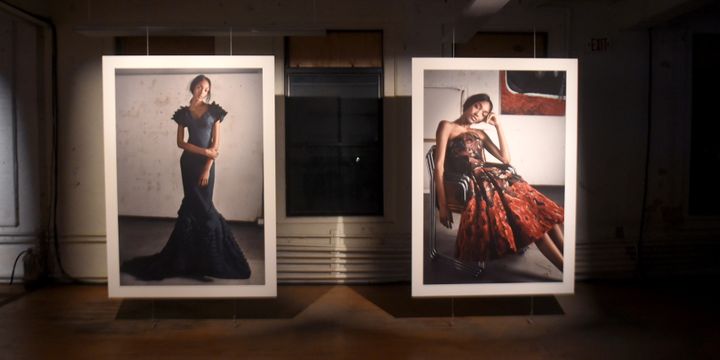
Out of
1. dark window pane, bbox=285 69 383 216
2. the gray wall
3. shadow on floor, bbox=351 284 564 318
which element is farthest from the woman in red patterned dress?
the gray wall

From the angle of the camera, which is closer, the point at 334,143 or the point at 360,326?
the point at 360,326

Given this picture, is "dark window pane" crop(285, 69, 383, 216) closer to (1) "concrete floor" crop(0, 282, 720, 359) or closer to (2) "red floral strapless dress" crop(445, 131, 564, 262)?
(1) "concrete floor" crop(0, 282, 720, 359)

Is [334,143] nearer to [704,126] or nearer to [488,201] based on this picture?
[488,201]

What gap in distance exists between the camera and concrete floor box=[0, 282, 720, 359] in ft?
11.8

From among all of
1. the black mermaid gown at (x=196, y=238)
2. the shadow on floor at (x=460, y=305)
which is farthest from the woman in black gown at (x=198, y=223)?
the shadow on floor at (x=460, y=305)

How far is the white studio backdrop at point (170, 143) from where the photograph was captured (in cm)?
390

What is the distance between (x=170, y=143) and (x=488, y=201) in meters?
2.45

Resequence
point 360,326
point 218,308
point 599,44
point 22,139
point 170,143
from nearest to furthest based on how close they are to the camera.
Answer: point 170,143 → point 360,326 → point 218,308 → point 22,139 → point 599,44

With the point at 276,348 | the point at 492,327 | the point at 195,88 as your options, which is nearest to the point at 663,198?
the point at 492,327

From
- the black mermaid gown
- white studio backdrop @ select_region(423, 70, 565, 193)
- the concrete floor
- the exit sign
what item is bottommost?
the concrete floor

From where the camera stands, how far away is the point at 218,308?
14.9ft

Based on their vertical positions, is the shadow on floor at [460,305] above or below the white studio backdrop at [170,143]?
below

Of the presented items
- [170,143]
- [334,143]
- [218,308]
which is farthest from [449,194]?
[218,308]

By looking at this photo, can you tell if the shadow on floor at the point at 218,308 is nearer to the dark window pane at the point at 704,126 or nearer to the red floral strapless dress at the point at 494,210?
the red floral strapless dress at the point at 494,210
